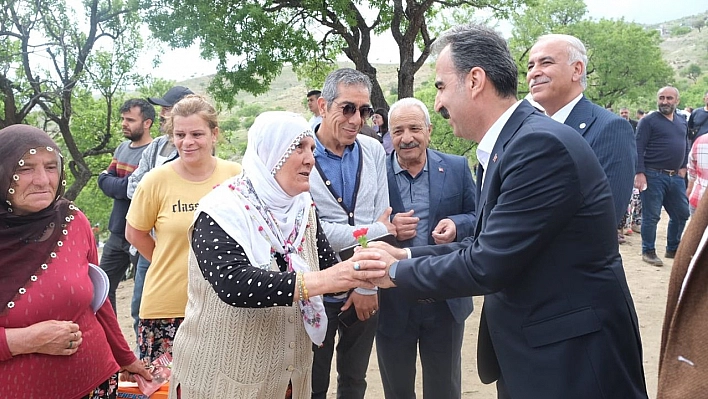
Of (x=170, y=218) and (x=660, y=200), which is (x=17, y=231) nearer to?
(x=170, y=218)

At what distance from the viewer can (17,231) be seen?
7.21 ft

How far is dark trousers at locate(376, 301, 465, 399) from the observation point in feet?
11.1

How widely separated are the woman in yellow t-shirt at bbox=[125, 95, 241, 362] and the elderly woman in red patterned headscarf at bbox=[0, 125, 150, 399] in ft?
2.48

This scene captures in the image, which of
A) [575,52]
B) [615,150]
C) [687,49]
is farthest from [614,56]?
[687,49]

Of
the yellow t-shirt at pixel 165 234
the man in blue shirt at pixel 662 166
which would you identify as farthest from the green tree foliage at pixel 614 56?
the yellow t-shirt at pixel 165 234

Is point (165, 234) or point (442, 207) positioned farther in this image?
point (442, 207)

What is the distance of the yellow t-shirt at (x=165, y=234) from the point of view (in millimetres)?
3217

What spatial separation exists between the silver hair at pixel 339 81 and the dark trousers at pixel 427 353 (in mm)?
→ 1446

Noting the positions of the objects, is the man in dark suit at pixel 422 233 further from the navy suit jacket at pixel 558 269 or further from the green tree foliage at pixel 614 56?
the green tree foliage at pixel 614 56

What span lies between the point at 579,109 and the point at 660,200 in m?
5.38

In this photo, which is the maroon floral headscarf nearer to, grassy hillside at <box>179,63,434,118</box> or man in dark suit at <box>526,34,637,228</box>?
man in dark suit at <box>526,34,637,228</box>

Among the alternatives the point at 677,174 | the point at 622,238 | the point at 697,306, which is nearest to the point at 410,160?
the point at 697,306

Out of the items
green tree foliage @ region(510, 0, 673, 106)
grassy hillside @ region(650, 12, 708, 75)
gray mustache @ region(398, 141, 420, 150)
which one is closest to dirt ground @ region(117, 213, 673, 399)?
gray mustache @ region(398, 141, 420, 150)

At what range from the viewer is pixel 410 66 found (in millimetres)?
12398
